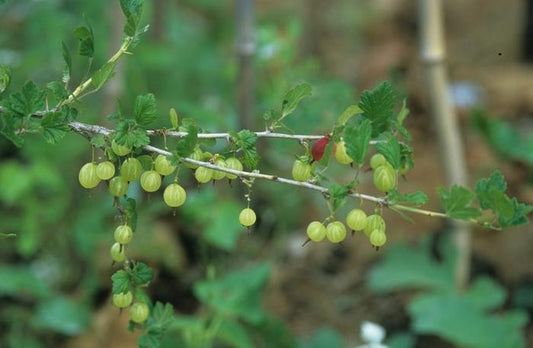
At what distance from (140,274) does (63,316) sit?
3.85 ft

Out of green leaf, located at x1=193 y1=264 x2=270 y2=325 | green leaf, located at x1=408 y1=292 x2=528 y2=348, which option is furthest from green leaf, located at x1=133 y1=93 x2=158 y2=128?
green leaf, located at x1=408 y1=292 x2=528 y2=348

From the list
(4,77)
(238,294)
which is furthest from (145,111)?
(238,294)

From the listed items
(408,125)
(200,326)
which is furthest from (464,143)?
(200,326)

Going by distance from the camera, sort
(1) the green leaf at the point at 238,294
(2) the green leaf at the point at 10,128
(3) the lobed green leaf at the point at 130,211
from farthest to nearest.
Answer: (1) the green leaf at the point at 238,294 < (3) the lobed green leaf at the point at 130,211 < (2) the green leaf at the point at 10,128

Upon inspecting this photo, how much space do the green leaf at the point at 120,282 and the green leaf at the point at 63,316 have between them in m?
1.17

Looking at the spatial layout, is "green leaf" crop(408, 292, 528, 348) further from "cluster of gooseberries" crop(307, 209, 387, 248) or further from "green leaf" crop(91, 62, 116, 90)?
"green leaf" crop(91, 62, 116, 90)

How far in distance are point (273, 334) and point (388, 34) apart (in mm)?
2266

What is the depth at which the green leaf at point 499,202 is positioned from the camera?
2.54 feet

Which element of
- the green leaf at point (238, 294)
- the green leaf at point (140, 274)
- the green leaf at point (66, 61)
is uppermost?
the green leaf at point (238, 294)

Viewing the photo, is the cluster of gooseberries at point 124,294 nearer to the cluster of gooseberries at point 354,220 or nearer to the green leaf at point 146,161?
the green leaf at point 146,161

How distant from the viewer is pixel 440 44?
6.59ft

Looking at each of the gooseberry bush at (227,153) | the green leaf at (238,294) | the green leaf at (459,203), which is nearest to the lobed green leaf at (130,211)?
the gooseberry bush at (227,153)

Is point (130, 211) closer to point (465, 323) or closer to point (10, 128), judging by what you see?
point (10, 128)

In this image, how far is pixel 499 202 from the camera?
78 cm
